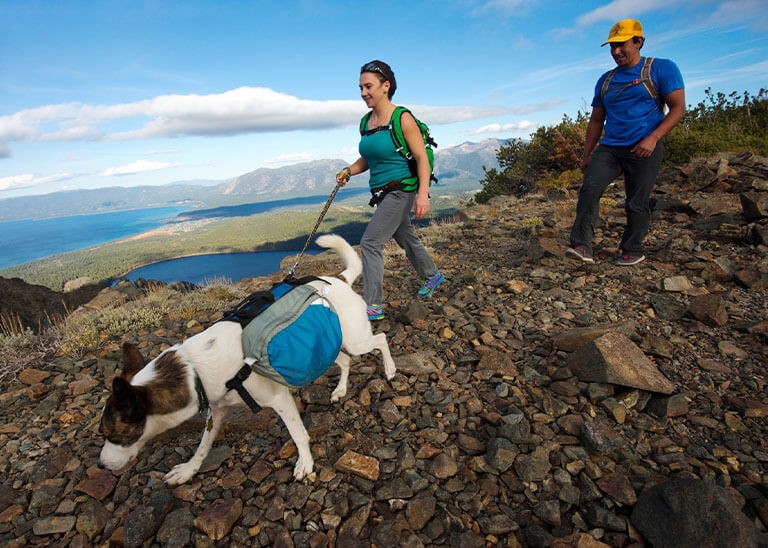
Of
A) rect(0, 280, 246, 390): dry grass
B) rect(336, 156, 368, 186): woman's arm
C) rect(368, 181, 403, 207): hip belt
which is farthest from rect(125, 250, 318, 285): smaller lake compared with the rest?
rect(368, 181, 403, 207): hip belt

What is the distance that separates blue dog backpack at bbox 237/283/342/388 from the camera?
218 cm

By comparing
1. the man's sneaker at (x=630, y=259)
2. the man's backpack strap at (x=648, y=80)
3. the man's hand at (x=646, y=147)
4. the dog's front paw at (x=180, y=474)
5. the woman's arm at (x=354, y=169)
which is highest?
the man's backpack strap at (x=648, y=80)

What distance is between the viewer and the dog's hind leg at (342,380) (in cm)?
307

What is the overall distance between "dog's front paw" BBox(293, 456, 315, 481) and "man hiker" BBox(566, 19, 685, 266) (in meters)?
4.49

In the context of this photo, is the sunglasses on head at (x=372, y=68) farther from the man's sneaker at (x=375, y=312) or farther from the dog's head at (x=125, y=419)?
the dog's head at (x=125, y=419)

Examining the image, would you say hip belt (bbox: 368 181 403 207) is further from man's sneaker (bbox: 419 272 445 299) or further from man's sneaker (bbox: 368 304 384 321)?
man's sneaker (bbox: 419 272 445 299)

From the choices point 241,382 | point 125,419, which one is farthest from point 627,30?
point 125,419

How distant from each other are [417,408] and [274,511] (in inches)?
46.9

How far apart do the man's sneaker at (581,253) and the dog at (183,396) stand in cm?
403

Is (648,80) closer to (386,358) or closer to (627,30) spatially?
(627,30)

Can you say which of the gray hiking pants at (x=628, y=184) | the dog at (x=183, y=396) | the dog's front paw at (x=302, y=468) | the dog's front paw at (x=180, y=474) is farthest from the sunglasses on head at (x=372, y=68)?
the dog's front paw at (x=180, y=474)

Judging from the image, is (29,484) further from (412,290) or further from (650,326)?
(650,326)

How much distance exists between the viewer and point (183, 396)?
6.88 feet

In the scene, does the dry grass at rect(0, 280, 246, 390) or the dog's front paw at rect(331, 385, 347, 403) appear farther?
the dry grass at rect(0, 280, 246, 390)
